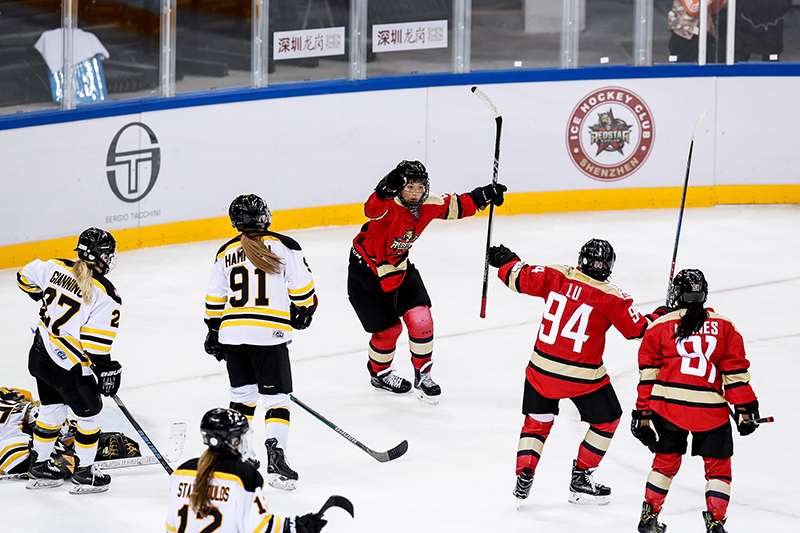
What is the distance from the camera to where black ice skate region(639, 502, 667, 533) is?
13.9 feet

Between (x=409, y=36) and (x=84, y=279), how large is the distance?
5913mm

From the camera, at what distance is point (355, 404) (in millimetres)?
5840

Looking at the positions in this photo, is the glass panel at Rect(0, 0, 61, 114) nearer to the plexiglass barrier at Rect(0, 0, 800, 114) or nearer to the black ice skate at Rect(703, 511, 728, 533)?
the plexiglass barrier at Rect(0, 0, 800, 114)

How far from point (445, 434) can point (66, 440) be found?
1701 millimetres

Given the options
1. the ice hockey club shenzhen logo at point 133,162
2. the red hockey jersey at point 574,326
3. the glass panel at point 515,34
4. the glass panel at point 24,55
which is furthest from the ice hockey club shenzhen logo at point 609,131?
→ the red hockey jersey at point 574,326

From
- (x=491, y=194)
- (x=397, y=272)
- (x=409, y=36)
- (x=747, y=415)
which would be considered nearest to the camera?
(x=747, y=415)

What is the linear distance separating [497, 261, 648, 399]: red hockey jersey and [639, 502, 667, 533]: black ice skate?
1.60 ft

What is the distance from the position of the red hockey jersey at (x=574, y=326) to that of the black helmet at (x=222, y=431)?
170cm

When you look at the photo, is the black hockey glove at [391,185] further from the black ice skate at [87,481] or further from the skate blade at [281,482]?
the black ice skate at [87,481]

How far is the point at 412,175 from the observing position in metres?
5.51

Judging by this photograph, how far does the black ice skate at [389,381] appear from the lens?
5988 mm

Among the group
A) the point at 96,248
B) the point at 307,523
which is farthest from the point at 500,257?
the point at 307,523

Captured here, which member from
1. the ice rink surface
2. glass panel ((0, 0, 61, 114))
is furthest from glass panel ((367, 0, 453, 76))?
glass panel ((0, 0, 61, 114))

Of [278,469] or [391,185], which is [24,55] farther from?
[278,469]
